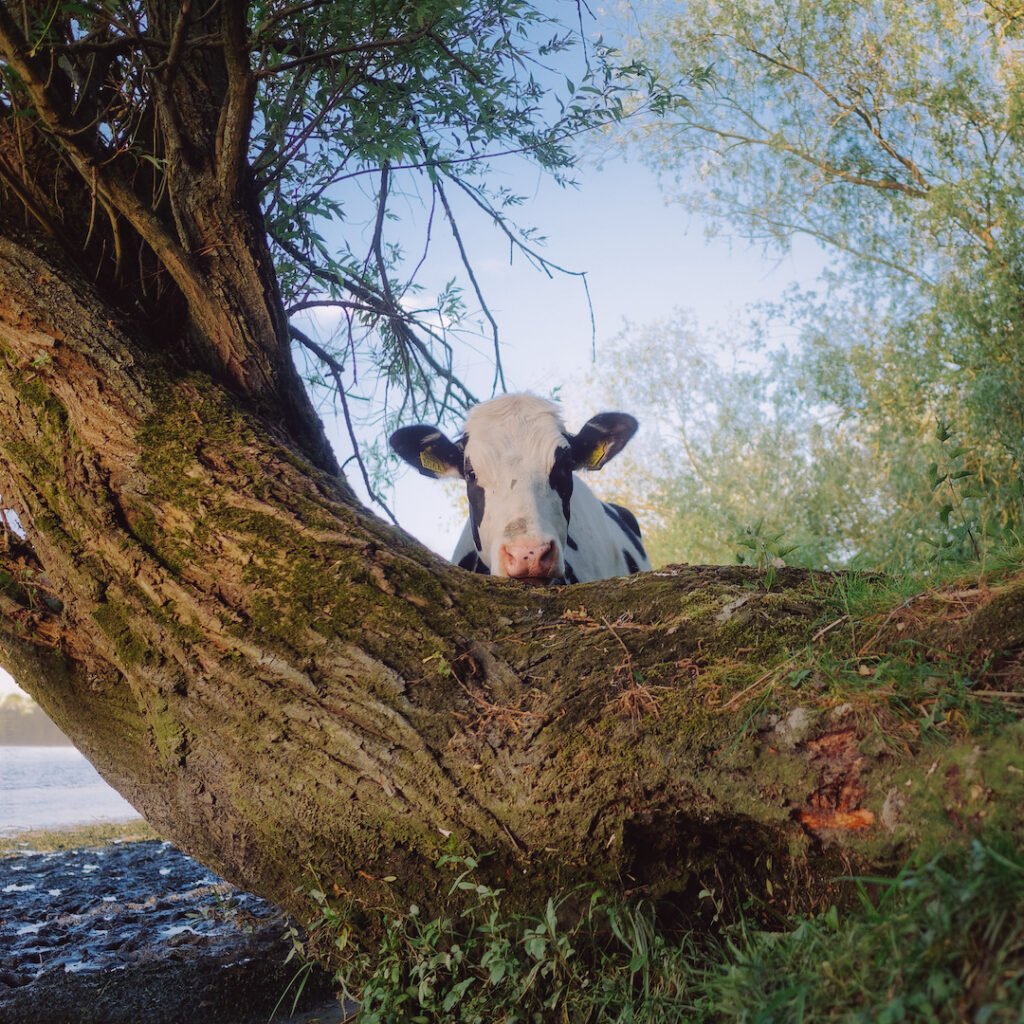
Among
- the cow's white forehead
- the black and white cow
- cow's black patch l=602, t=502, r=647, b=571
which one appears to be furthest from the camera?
cow's black patch l=602, t=502, r=647, b=571

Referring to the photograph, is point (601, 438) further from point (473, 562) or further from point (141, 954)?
point (141, 954)

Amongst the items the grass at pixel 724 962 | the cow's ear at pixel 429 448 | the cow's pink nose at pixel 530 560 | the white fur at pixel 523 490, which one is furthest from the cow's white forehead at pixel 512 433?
the grass at pixel 724 962

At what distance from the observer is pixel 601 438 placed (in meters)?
6.19

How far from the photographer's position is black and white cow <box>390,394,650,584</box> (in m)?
4.83

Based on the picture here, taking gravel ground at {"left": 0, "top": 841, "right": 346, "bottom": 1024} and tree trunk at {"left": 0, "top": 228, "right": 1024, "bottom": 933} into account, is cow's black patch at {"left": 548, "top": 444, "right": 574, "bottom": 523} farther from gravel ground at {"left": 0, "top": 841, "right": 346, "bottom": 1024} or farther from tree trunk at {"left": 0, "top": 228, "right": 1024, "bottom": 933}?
gravel ground at {"left": 0, "top": 841, "right": 346, "bottom": 1024}

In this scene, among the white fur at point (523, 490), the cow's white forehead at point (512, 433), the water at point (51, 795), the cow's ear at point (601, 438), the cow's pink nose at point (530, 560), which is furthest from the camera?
the water at point (51, 795)

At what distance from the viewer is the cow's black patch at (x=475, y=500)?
5.57 metres

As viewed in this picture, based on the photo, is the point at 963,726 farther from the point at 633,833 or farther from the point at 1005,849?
the point at 633,833

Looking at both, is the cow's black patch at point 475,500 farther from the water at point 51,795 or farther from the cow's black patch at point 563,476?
the water at point 51,795

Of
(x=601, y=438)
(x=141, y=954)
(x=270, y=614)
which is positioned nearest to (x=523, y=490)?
(x=601, y=438)

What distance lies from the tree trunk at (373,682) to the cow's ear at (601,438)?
2.66 metres

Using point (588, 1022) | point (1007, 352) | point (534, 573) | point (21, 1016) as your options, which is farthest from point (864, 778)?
point (1007, 352)

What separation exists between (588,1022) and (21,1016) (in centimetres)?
244

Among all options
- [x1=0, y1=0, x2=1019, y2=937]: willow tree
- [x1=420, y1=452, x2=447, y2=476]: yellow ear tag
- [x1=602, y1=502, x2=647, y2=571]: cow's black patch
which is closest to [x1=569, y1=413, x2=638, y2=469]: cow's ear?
[x1=420, y1=452, x2=447, y2=476]: yellow ear tag
